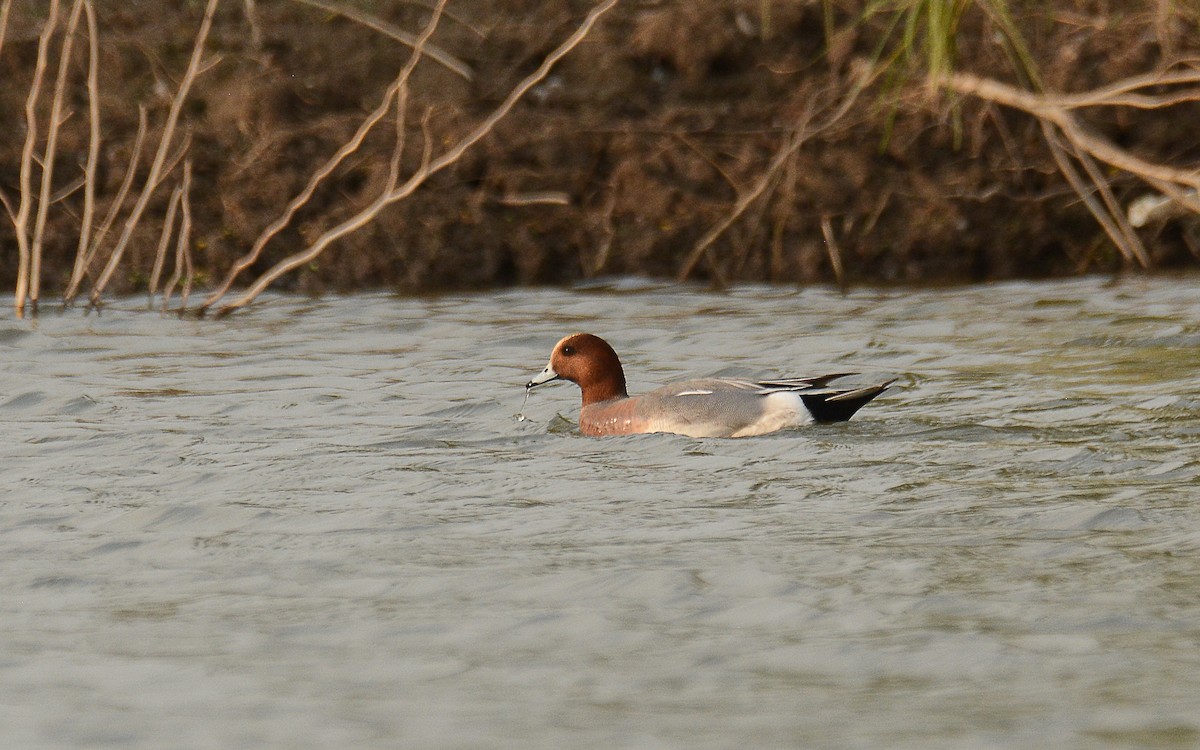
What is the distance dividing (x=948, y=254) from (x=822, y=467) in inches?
260

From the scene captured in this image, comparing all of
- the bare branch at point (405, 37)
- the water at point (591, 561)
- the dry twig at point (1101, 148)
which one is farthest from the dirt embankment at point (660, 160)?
the water at point (591, 561)

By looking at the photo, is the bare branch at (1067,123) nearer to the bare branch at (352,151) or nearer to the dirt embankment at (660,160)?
the dirt embankment at (660,160)

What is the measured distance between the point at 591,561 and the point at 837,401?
2481mm

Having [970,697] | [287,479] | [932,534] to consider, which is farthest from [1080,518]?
[287,479]

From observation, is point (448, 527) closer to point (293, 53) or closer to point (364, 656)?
point (364, 656)

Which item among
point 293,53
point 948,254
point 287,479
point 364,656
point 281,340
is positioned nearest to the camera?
point 364,656

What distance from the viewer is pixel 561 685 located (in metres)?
4.20

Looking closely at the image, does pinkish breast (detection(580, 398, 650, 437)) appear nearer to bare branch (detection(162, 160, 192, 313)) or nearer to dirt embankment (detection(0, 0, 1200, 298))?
bare branch (detection(162, 160, 192, 313))

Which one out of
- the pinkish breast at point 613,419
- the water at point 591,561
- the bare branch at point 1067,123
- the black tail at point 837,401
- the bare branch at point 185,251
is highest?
the bare branch at point 1067,123

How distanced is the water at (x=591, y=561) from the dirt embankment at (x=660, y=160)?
136 inches

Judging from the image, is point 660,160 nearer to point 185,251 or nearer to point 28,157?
point 185,251

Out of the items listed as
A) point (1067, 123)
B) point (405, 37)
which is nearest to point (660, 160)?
point (405, 37)

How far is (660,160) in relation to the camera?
13.2 m

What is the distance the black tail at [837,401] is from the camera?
744 centimetres
